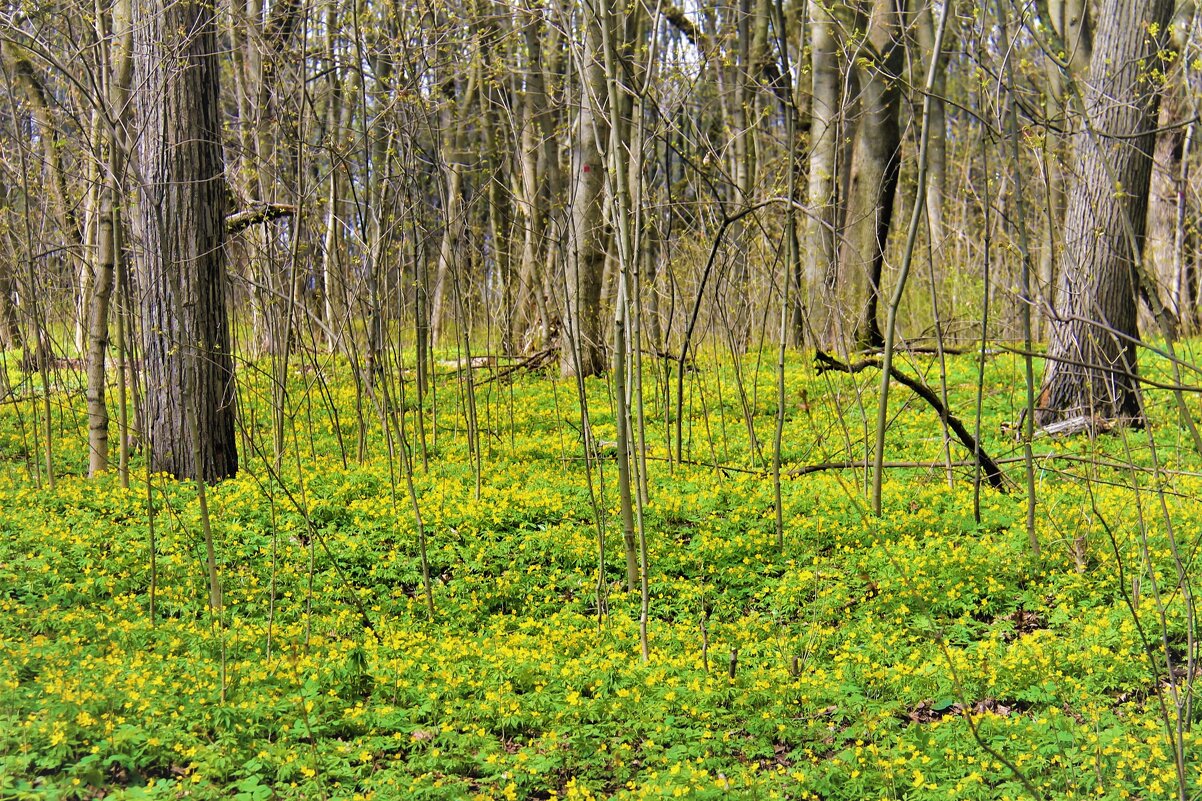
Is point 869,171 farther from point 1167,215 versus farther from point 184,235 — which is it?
point 184,235

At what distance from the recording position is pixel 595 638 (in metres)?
4.87

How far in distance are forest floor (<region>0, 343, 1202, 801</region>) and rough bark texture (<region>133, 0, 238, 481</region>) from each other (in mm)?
456

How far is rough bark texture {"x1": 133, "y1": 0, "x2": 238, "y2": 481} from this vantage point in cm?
732

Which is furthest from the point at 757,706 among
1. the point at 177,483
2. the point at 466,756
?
the point at 177,483

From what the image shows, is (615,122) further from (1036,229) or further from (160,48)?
(1036,229)

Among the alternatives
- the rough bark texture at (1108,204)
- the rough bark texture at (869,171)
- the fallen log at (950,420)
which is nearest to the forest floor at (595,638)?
the fallen log at (950,420)

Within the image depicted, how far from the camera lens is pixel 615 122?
14.8 ft

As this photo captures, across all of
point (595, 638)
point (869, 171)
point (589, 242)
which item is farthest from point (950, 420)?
point (869, 171)

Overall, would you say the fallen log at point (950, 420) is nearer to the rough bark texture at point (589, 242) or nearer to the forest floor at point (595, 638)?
the forest floor at point (595, 638)

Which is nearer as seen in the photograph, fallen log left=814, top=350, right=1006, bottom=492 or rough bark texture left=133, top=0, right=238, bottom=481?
fallen log left=814, top=350, right=1006, bottom=492

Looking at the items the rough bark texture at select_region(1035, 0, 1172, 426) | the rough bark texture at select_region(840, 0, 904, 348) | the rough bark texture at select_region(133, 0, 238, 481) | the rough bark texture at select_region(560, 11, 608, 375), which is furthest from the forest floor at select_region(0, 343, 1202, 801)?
the rough bark texture at select_region(840, 0, 904, 348)

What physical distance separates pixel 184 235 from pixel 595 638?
185 inches

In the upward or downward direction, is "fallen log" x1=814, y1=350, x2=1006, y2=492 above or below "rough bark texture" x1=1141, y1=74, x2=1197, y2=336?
below

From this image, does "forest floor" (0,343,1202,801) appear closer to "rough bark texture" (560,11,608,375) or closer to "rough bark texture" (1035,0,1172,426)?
"rough bark texture" (1035,0,1172,426)
